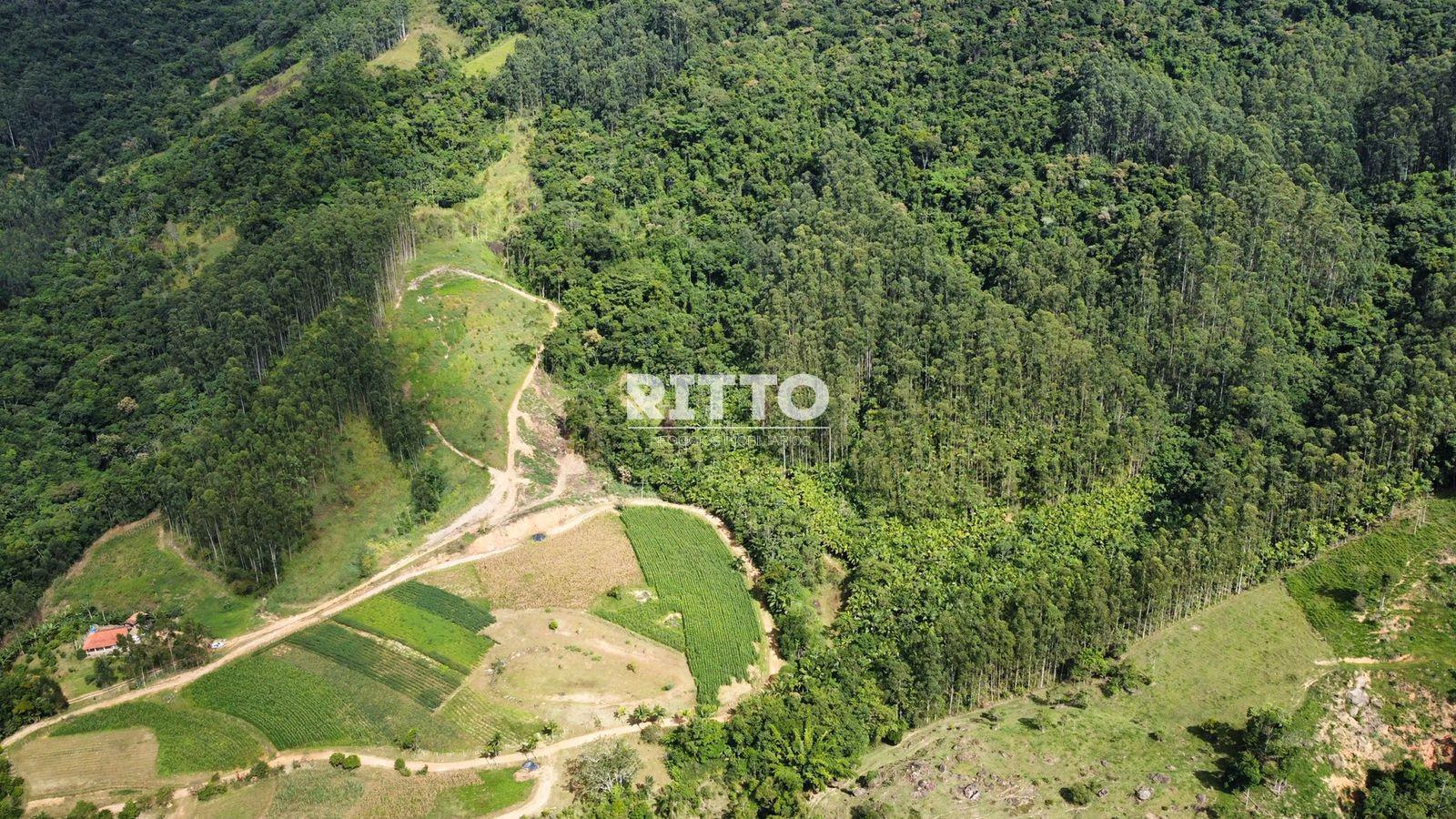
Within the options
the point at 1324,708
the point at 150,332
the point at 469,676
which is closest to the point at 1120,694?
the point at 1324,708

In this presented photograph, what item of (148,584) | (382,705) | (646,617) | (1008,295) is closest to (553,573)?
(646,617)

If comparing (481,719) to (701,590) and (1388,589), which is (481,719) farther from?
(1388,589)

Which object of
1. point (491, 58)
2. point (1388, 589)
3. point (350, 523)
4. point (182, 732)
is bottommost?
point (182, 732)

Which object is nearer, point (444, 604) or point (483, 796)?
point (483, 796)

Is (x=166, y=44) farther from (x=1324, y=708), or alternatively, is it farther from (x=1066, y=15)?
(x=1324, y=708)

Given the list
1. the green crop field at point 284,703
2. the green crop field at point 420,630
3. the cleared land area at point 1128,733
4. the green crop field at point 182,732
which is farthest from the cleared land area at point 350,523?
the cleared land area at point 1128,733
